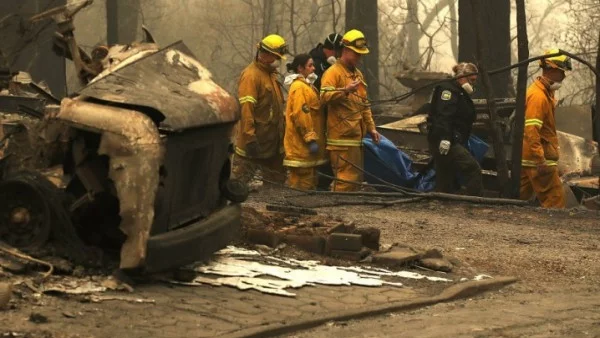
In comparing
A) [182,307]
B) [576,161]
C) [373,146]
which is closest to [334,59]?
[373,146]

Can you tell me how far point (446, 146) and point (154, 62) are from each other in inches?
267

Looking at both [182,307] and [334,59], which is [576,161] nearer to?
[334,59]

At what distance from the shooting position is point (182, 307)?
28.8 feet

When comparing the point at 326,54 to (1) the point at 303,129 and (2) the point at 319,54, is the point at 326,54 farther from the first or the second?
(1) the point at 303,129

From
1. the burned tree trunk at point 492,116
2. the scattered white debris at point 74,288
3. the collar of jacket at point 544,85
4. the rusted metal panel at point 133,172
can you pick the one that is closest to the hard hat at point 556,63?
the collar of jacket at point 544,85

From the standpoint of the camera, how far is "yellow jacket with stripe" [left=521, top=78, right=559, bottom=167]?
52.9 feet

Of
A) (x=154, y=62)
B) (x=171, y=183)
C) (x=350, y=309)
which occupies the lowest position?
(x=350, y=309)

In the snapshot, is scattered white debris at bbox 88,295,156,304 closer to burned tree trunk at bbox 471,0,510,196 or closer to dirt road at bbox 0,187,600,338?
dirt road at bbox 0,187,600,338

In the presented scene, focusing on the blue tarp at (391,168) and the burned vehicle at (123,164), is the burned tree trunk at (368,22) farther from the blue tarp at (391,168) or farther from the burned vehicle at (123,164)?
the burned vehicle at (123,164)

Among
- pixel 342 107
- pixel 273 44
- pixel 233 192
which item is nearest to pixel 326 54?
pixel 342 107

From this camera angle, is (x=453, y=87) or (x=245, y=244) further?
(x=453, y=87)

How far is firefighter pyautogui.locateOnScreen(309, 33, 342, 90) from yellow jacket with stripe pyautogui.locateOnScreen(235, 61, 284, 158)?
40.9 inches

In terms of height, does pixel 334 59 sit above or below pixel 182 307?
above

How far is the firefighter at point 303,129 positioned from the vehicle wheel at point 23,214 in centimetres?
700
